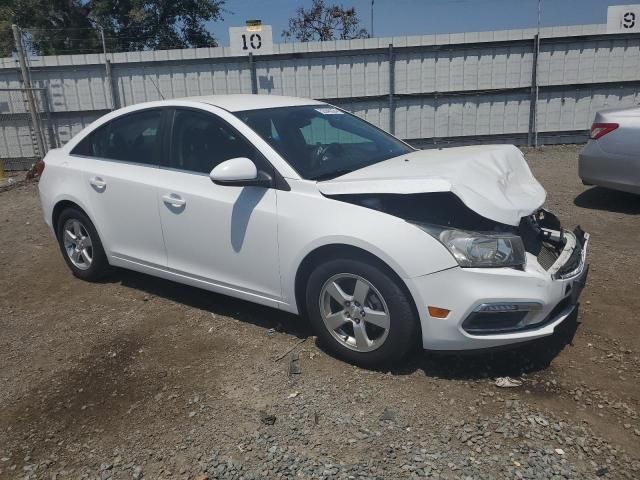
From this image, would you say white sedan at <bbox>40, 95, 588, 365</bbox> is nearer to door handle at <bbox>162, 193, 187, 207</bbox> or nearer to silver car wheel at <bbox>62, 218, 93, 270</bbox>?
door handle at <bbox>162, 193, 187, 207</bbox>

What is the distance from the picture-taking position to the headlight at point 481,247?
288cm

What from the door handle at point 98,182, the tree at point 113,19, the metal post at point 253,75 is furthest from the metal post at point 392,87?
the tree at point 113,19

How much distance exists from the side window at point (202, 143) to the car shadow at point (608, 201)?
5.08 metres

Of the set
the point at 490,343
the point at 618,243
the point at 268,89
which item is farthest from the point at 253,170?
the point at 268,89

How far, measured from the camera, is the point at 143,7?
883 inches

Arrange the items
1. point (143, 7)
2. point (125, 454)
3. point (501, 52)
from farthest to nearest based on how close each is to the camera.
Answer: point (143, 7), point (501, 52), point (125, 454)

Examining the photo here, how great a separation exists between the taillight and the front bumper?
4.11 meters

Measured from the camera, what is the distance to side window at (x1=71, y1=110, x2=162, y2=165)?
4.18 m

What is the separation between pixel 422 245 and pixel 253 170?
45.9 inches

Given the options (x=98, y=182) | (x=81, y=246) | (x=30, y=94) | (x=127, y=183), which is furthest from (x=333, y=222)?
(x=30, y=94)

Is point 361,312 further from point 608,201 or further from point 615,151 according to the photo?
point 608,201

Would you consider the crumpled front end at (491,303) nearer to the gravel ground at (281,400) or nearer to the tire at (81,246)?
the gravel ground at (281,400)

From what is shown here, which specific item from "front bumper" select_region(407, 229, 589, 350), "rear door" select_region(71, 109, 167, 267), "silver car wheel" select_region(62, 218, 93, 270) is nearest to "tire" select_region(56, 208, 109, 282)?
"silver car wheel" select_region(62, 218, 93, 270)

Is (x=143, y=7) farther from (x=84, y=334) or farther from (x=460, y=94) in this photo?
(x=84, y=334)
